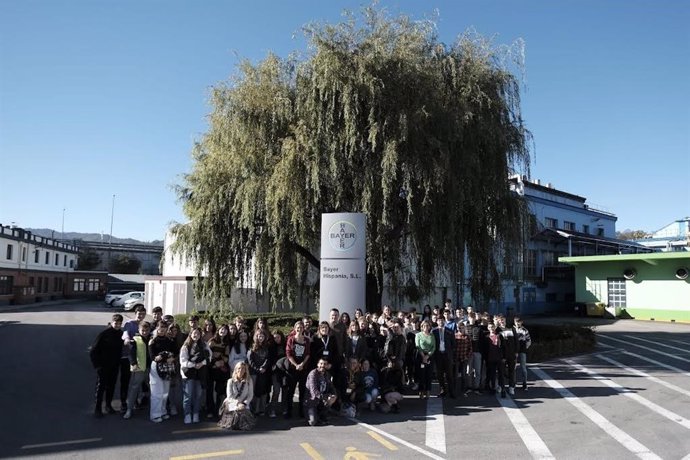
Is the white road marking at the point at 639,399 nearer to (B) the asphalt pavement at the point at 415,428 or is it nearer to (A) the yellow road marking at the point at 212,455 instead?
(B) the asphalt pavement at the point at 415,428

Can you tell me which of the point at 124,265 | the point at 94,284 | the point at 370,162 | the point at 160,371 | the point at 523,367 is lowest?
the point at 523,367

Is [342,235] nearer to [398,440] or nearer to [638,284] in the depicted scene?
[398,440]

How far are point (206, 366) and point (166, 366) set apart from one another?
2.23 ft

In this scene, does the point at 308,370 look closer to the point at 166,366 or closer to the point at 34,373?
the point at 166,366

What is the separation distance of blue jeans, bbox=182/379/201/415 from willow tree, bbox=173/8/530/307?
663cm

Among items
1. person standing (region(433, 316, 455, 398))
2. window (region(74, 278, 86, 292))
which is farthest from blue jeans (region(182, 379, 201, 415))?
window (region(74, 278, 86, 292))

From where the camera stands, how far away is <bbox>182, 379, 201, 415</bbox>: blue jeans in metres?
8.78

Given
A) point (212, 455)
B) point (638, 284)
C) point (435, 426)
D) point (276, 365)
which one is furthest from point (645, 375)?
point (638, 284)

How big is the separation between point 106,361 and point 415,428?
17.8 ft

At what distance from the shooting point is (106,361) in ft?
29.5

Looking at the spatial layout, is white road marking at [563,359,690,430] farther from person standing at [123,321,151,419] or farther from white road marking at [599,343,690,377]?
person standing at [123,321,151,419]

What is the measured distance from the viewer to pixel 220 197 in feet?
52.7

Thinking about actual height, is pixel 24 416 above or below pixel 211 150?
below

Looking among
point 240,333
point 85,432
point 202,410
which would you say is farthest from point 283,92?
point 85,432
